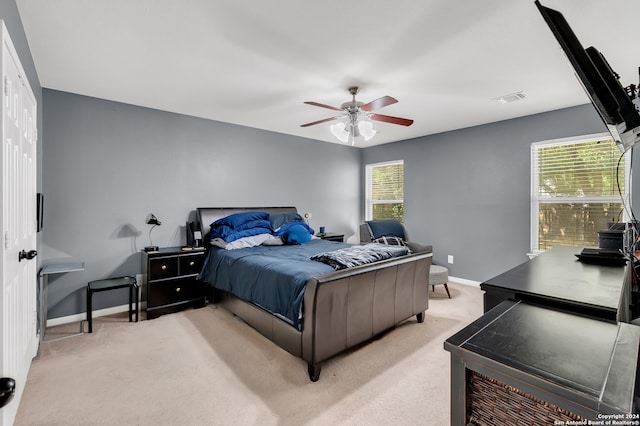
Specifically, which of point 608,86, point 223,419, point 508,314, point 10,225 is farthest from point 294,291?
point 608,86

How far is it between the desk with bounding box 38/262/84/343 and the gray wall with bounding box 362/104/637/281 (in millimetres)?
4855

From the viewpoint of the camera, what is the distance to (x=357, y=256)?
8.72ft

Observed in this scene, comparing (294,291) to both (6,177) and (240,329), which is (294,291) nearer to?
(240,329)

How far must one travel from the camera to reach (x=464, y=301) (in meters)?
3.87

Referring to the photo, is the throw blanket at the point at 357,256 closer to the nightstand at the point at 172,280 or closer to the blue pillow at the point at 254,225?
the blue pillow at the point at 254,225

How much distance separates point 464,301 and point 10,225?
173 inches

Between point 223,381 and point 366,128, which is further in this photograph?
point 366,128

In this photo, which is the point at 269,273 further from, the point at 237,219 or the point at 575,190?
the point at 575,190

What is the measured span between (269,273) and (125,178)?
2.37m

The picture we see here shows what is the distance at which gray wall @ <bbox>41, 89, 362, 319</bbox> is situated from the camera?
10.5 ft

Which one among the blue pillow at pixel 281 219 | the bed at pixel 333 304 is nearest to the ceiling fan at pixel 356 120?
the bed at pixel 333 304

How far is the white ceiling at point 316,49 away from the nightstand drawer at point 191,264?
74.5 inches

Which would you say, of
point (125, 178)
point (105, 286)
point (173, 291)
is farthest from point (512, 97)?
point (105, 286)

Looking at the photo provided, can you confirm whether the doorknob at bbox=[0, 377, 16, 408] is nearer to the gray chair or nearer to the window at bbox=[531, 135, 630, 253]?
the gray chair
